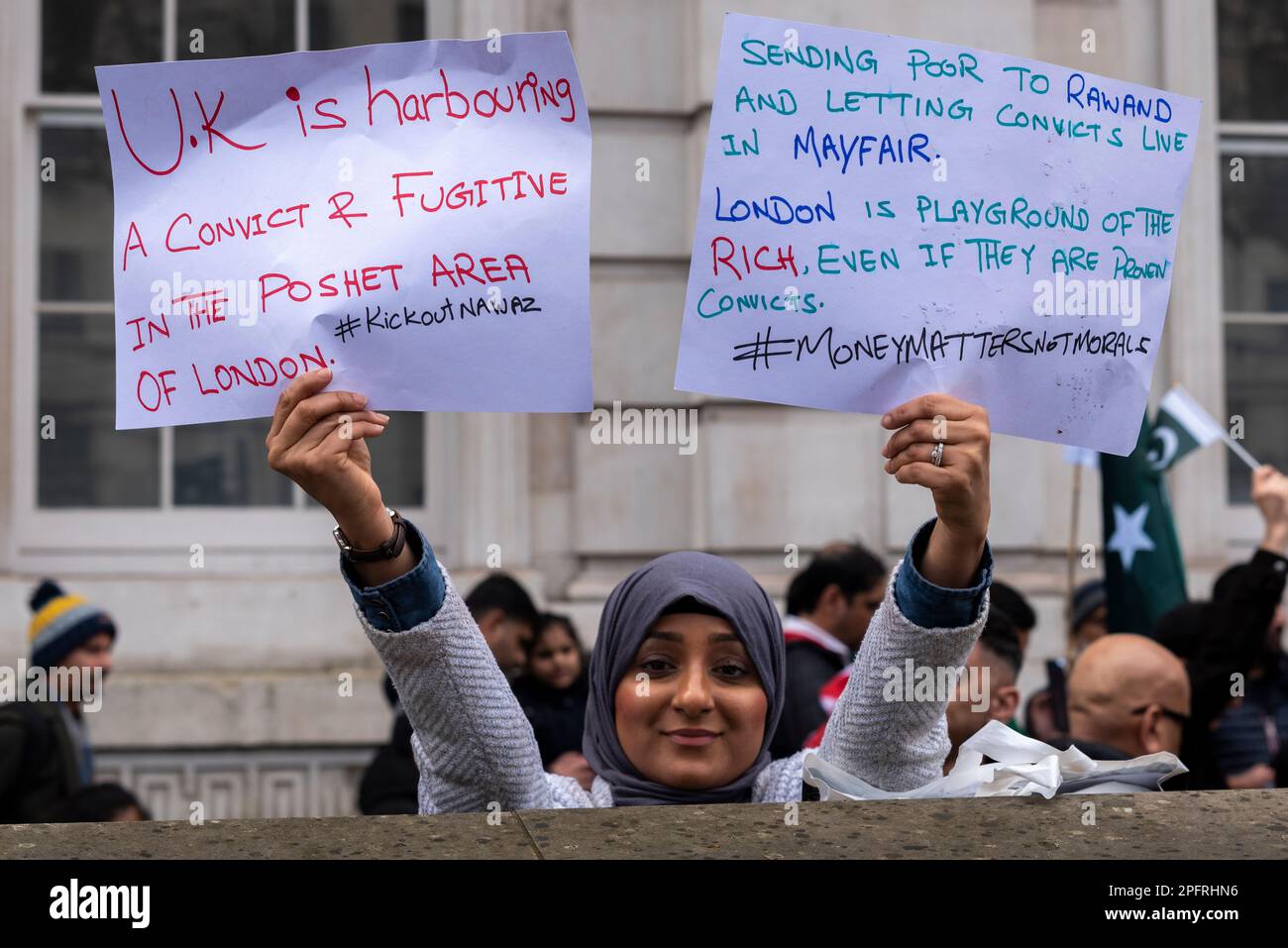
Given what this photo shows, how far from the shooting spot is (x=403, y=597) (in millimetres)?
2266

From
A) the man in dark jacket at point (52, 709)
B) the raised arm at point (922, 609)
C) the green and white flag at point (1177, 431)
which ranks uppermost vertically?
the green and white flag at point (1177, 431)

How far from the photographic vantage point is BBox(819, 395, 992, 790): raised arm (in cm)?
225

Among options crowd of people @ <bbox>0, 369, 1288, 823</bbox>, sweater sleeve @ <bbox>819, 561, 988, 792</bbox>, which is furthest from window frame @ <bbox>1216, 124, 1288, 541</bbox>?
sweater sleeve @ <bbox>819, 561, 988, 792</bbox>

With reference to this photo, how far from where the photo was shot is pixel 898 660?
7.56ft

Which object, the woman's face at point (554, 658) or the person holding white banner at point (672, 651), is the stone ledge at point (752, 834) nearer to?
the person holding white banner at point (672, 651)

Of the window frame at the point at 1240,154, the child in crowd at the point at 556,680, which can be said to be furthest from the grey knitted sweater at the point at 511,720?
the window frame at the point at 1240,154

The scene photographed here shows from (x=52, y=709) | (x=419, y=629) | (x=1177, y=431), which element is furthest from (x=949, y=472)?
(x=1177, y=431)

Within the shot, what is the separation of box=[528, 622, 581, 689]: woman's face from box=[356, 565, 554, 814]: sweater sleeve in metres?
2.60

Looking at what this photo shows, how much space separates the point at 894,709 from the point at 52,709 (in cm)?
307

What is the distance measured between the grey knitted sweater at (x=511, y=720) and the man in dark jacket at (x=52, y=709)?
2.23 meters

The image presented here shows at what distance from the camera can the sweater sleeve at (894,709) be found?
229cm

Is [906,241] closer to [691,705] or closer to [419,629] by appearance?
[691,705]
